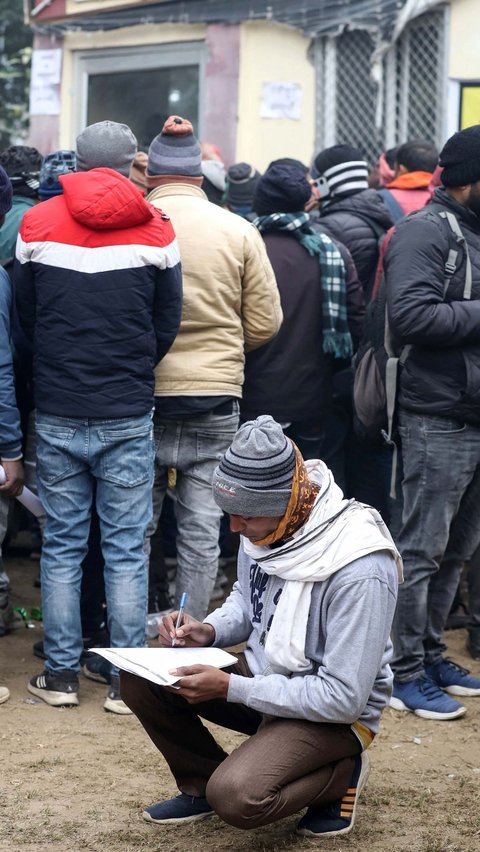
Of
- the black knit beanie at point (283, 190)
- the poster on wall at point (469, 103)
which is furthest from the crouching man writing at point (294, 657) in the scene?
the poster on wall at point (469, 103)

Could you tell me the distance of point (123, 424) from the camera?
471cm

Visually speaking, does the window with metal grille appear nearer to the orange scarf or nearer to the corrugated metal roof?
the corrugated metal roof

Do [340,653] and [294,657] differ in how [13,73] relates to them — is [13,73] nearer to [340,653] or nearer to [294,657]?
[294,657]

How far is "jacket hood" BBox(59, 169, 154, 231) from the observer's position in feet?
14.9

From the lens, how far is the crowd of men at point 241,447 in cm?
350

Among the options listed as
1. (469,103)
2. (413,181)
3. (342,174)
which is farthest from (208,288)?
(469,103)

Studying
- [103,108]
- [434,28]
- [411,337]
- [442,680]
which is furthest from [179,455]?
[103,108]

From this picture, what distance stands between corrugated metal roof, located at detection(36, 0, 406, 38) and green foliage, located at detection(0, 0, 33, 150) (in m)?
5.97

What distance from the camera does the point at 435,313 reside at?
15.3 ft

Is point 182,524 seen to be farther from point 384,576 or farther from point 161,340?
point 384,576

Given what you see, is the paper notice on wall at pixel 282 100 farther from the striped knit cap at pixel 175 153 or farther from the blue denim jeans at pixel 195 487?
the blue denim jeans at pixel 195 487

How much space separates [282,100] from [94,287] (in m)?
6.31

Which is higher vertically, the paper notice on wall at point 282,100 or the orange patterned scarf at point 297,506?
the paper notice on wall at point 282,100

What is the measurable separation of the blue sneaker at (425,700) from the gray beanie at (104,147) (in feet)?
7.68
